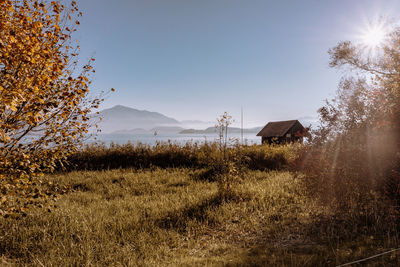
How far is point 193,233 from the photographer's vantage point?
463 cm

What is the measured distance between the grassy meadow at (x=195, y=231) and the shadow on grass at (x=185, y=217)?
2 centimetres

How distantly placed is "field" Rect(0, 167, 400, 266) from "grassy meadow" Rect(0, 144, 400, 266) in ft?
0.06

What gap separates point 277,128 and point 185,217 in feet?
80.1

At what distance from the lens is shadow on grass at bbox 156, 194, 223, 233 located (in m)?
4.93

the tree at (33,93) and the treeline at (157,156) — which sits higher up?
the tree at (33,93)

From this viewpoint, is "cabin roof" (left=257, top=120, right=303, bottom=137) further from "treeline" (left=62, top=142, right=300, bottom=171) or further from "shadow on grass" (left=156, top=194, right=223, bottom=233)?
"shadow on grass" (left=156, top=194, right=223, bottom=233)

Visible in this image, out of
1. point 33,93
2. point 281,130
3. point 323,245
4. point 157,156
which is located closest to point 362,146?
point 323,245

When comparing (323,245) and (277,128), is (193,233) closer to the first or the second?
(323,245)

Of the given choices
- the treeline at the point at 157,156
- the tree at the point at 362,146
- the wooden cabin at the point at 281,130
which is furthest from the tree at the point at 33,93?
the wooden cabin at the point at 281,130

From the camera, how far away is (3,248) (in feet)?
13.8

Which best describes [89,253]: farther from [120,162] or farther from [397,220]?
[120,162]

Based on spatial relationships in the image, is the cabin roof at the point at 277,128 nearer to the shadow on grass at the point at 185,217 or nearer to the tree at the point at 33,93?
the shadow on grass at the point at 185,217

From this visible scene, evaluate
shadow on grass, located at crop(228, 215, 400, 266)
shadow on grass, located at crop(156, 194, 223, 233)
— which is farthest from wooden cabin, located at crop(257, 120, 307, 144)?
shadow on grass, located at crop(228, 215, 400, 266)

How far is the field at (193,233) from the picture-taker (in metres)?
3.65
